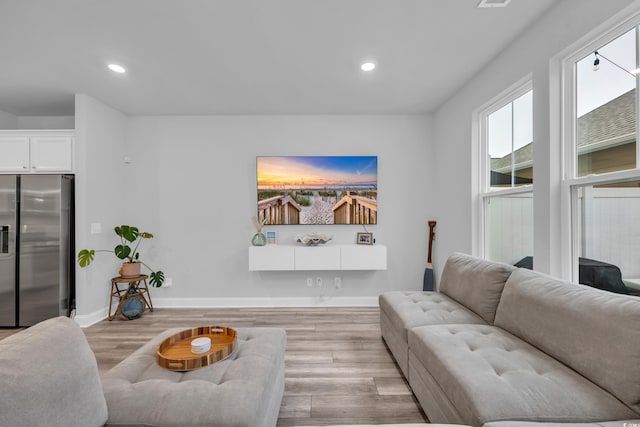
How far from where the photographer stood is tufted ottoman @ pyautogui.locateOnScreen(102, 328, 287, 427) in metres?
1.13

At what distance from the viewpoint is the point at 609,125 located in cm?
177

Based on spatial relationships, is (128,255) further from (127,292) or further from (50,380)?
(50,380)

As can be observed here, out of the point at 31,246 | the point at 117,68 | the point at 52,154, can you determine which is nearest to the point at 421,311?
the point at 117,68

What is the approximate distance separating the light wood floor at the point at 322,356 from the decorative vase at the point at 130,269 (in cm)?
55

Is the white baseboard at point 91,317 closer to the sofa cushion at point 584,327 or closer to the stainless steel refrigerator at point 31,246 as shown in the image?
the stainless steel refrigerator at point 31,246

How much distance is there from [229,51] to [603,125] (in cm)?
272

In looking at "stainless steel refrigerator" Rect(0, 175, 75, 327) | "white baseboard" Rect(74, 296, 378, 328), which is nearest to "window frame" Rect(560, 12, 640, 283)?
"white baseboard" Rect(74, 296, 378, 328)

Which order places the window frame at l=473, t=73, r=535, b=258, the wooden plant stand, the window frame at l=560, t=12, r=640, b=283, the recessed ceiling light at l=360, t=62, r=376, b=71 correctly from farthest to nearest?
the wooden plant stand < the window frame at l=473, t=73, r=535, b=258 < the recessed ceiling light at l=360, t=62, r=376, b=71 < the window frame at l=560, t=12, r=640, b=283

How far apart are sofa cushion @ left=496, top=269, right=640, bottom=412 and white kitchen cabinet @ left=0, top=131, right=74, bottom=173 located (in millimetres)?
4497

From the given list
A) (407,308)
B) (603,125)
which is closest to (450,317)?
(407,308)

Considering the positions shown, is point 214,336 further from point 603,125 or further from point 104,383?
point 603,125

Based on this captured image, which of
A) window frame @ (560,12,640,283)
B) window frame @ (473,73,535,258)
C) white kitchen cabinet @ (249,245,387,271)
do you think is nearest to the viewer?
window frame @ (560,12,640,283)

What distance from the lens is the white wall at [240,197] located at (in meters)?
4.05

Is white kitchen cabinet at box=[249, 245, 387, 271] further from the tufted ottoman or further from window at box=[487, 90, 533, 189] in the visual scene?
the tufted ottoman
